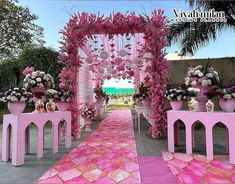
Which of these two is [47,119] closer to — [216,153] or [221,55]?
[216,153]

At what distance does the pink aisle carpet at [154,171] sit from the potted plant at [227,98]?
1.30 metres

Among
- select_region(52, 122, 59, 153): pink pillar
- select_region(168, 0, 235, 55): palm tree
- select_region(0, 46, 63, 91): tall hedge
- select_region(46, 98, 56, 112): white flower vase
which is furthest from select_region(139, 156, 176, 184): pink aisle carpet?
select_region(0, 46, 63, 91): tall hedge

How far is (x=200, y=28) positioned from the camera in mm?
6848

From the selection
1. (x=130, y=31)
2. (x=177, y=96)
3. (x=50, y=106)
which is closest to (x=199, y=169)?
(x=177, y=96)

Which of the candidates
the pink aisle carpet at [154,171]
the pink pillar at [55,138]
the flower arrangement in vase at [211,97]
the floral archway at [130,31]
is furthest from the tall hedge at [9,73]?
the flower arrangement in vase at [211,97]

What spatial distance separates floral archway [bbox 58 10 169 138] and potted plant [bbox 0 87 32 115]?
194 cm

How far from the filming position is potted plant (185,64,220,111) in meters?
3.71

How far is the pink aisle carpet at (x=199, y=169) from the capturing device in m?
2.66

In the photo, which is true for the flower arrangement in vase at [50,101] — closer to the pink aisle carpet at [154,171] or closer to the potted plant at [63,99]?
the potted plant at [63,99]

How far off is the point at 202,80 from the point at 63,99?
9.43 feet

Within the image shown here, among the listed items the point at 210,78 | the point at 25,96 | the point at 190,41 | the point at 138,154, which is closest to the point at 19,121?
the point at 25,96

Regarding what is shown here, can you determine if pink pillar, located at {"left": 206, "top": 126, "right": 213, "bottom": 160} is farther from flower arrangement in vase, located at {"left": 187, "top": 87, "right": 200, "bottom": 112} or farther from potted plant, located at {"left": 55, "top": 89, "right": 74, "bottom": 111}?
potted plant, located at {"left": 55, "top": 89, "right": 74, "bottom": 111}

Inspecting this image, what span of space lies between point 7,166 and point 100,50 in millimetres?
6586

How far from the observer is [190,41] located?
23.5 feet
